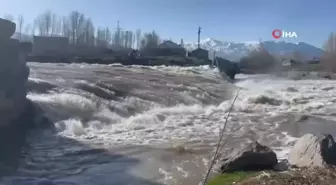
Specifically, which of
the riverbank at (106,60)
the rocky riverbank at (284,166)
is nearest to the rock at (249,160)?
the rocky riverbank at (284,166)

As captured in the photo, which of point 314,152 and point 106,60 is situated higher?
point 106,60

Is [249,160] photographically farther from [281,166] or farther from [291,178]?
[291,178]

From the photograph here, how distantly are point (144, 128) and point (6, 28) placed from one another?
588 cm

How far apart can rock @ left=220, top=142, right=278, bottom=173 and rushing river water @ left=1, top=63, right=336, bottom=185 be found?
854 millimetres

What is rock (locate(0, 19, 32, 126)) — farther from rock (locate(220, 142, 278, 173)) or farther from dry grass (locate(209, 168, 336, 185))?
dry grass (locate(209, 168, 336, 185))

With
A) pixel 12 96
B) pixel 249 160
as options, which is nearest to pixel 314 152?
pixel 249 160

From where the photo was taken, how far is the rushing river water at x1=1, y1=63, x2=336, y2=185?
32.2 feet

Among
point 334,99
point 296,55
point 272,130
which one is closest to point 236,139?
point 272,130

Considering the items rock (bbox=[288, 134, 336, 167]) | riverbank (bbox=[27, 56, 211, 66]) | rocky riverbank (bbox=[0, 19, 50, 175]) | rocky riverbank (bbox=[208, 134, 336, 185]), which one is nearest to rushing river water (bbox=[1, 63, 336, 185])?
rocky riverbank (bbox=[0, 19, 50, 175])

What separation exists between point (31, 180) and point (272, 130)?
33.4ft

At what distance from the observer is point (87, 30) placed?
101000 millimetres

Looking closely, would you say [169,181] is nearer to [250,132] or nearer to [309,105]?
[250,132]

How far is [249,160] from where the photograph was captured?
8.96 metres

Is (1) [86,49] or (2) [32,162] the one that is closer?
(2) [32,162]
